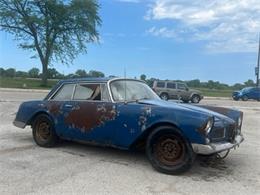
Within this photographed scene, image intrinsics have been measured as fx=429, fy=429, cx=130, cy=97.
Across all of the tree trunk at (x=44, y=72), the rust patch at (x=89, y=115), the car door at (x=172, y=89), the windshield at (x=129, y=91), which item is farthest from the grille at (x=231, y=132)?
the tree trunk at (x=44, y=72)

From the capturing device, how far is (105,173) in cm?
654

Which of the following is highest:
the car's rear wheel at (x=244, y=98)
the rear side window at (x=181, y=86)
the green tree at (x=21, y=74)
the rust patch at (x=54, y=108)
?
the green tree at (x=21, y=74)

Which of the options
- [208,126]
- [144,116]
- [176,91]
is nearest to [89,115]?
[144,116]

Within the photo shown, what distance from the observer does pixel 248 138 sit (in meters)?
10.8

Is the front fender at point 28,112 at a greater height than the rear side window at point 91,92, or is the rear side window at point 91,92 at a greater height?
the rear side window at point 91,92

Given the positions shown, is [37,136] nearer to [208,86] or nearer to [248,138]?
[248,138]

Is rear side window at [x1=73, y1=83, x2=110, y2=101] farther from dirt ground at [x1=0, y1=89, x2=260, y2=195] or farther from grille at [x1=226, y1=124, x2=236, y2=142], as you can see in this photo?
grille at [x1=226, y1=124, x2=236, y2=142]

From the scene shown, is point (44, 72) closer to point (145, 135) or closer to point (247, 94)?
point (247, 94)

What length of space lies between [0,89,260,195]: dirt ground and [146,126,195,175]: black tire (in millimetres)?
140

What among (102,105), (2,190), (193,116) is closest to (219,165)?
(193,116)

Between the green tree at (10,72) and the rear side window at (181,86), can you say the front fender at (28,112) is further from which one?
the green tree at (10,72)

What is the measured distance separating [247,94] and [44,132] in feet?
120

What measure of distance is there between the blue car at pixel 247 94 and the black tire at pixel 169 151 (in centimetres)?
3640

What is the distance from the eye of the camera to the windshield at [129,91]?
300 inches
